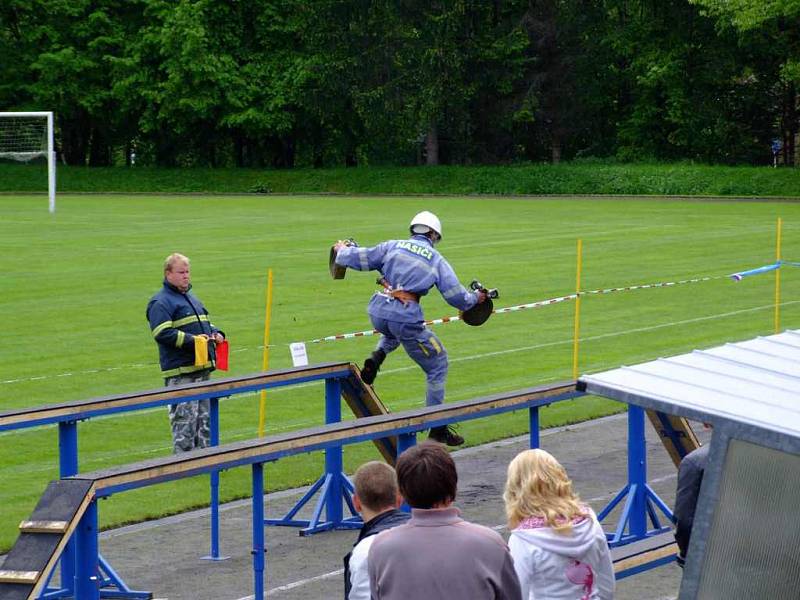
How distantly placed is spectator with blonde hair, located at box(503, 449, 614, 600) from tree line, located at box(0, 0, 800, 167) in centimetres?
6366

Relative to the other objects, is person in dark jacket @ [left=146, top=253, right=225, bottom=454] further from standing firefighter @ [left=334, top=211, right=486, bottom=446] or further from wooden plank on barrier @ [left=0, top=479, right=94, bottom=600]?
wooden plank on barrier @ [left=0, top=479, right=94, bottom=600]

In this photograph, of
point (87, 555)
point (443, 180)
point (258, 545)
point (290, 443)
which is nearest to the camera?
point (87, 555)

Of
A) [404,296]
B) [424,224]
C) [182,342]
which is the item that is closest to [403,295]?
[404,296]

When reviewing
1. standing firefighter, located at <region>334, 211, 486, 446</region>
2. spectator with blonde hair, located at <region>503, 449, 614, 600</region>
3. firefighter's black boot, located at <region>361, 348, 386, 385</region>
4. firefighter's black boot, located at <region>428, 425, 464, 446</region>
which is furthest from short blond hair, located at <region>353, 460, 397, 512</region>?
firefighter's black boot, located at <region>428, 425, 464, 446</region>

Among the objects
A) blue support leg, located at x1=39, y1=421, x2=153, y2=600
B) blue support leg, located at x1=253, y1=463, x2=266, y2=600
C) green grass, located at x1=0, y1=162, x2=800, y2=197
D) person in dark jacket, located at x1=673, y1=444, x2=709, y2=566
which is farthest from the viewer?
green grass, located at x1=0, y1=162, x2=800, y2=197

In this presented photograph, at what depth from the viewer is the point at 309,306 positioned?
24.3 metres

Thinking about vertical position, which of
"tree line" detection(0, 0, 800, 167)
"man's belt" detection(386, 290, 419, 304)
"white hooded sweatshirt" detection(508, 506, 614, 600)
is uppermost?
"tree line" detection(0, 0, 800, 167)

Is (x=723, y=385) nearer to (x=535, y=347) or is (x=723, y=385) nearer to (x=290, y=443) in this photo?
(x=290, y=443)

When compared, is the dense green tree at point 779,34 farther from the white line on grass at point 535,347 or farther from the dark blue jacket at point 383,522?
the dark blue jacket at point 383,522

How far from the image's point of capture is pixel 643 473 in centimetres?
1016

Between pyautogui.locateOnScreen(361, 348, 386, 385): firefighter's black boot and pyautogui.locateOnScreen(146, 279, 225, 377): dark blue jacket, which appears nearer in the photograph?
pyautogui.locateOnScreen(361, 348, 386, 385): firefighter's black boot

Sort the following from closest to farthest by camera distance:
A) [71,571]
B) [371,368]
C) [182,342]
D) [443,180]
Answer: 1. [71,571]
2. [371,368]
3. [182,342]
4. [443,180]

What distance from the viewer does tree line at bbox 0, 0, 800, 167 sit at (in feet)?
232

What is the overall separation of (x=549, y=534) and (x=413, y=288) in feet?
22.5
